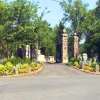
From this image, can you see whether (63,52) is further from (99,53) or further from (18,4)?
(18,4)

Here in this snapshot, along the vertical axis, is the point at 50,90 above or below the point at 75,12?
below

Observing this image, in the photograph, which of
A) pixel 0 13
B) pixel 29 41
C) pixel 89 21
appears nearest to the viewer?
pixel 0 13

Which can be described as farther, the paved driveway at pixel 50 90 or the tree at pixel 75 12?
the tree at pixel 75 12

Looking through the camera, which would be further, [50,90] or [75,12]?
[75,12]

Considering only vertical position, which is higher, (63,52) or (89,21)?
(89,21)

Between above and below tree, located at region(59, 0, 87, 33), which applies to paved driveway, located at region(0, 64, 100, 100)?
below

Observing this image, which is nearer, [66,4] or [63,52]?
[63,52]

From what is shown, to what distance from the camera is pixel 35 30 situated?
62344 mm

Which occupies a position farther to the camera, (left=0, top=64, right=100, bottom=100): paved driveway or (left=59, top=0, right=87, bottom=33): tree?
(left=59, top=0, right=87, bottom=33): tree

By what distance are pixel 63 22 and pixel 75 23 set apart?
3897 mm

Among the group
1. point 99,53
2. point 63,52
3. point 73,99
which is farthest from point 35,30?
point 73,99

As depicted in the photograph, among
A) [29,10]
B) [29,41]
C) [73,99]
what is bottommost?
[73,99]

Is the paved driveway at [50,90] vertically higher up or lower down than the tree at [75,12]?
lower down

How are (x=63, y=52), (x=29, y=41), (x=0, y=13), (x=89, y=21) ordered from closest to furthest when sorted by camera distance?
(x=0, y=13) → (x=29, y=41) → (x=63, y=52) → (x=89, y=21)
